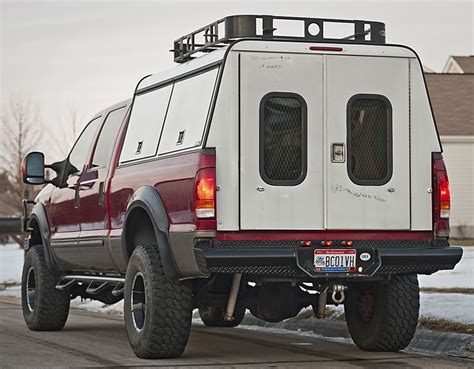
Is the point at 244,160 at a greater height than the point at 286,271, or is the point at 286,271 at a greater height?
the point at 244,160

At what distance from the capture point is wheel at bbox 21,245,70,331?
1231 cm

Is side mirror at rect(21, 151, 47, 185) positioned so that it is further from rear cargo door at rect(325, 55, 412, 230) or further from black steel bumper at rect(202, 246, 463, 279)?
rear cargo door at rect(325, 55, 412, 230)

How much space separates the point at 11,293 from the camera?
20.7 meters

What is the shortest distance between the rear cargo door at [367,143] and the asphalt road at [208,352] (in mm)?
1134

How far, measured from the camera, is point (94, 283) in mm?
11766

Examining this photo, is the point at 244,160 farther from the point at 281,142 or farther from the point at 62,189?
the point at 62,189

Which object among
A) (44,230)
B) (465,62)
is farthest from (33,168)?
(465,62)

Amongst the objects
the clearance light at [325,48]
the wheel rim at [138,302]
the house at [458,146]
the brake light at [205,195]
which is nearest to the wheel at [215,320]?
the wheel rim at [138,302]

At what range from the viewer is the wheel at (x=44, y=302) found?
12.3m

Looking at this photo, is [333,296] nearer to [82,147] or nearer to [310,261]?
[310,261]

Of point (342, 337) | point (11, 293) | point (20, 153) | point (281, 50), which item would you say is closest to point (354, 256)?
point (281, 50)

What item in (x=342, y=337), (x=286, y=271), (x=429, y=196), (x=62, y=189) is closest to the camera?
(x=286, y=271)

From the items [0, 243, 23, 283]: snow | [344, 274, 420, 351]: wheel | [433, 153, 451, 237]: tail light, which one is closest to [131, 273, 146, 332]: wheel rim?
[344, 274, 420, 351]: wheel

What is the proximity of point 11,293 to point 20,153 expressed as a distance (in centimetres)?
1673
